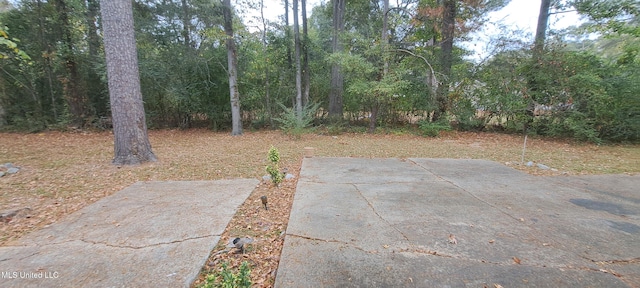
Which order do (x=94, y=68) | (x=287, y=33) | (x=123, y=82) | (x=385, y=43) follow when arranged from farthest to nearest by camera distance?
(x=287, y=33) → (x=94, y=68) → (x=385, y=43) → (x=123, y=82)

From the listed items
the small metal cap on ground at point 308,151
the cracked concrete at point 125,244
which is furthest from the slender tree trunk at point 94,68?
the cracked concrete at point 125,244

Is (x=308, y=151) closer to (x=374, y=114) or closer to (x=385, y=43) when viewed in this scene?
(x=374, y=114)

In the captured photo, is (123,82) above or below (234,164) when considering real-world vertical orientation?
above

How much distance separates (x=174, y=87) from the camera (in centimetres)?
781

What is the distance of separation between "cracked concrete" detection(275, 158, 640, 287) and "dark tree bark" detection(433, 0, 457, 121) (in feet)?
16.3

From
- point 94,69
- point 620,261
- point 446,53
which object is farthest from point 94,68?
point 446,53

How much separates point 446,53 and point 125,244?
31.2ft

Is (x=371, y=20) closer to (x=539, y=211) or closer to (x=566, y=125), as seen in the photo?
(x=566, y=125)

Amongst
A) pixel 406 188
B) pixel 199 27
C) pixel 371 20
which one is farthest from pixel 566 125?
pixel 199 27

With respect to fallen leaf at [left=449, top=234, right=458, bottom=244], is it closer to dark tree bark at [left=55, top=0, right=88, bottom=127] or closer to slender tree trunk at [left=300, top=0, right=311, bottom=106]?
slender tree trunk at [left=300, top=0, right=311, bottom=106]

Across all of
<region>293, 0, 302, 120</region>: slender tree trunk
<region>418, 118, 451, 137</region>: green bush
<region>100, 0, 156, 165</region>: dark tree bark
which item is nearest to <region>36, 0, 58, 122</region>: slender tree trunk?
<region>100, 0, 156, 165</region>: dark tree bark

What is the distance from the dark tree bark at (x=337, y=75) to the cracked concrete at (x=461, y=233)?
5983mm

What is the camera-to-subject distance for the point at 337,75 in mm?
9102

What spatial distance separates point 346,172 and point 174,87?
6.90 metres
